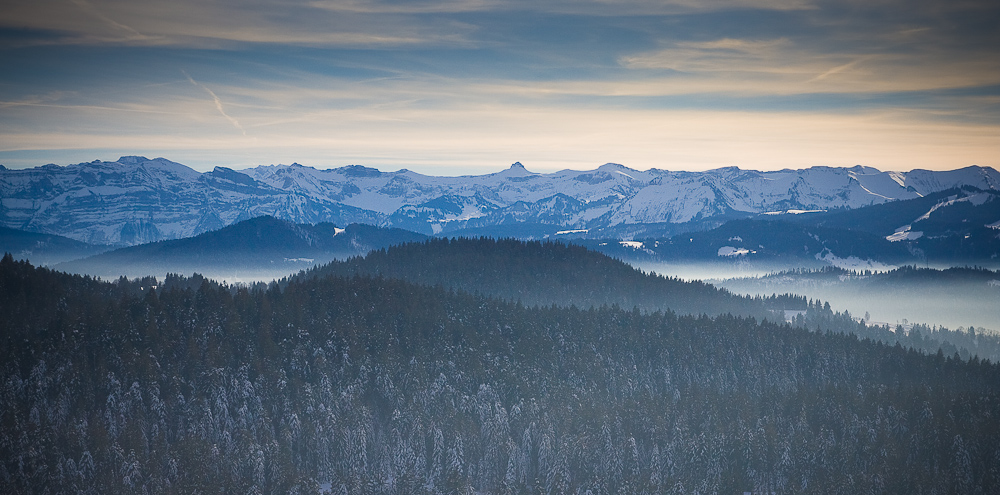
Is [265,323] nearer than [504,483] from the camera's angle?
No

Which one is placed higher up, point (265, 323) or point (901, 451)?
point (265, 323)

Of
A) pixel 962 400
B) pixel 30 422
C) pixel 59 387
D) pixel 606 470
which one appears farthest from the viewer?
pixel 962 400

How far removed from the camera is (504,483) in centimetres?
15812

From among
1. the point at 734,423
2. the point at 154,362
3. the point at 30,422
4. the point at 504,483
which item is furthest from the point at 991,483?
the point at 30,422

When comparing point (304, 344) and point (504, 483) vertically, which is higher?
point (304, 344)

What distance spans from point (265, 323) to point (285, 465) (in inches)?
1922

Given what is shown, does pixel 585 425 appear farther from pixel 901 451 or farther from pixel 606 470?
pixel 901 451

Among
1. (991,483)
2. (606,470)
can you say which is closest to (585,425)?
(606,470)

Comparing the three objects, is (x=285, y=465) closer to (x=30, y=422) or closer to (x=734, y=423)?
(x=30, y=422)

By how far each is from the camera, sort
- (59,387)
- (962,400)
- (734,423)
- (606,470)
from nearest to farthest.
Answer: (59,387)
(606,470)
(734,423)
(962,400)

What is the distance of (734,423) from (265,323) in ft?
340

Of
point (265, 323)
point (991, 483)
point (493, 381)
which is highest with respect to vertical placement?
point (265, 323)

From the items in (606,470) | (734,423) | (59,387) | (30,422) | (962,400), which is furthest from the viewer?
(962,400)

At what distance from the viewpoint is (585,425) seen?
17888cm
